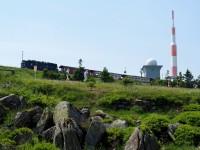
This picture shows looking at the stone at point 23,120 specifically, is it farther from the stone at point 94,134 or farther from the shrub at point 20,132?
the stone at point 94,134

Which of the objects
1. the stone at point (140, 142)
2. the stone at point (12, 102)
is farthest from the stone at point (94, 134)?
the stone at point (12, 102)

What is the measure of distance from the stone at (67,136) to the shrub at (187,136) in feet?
14.4

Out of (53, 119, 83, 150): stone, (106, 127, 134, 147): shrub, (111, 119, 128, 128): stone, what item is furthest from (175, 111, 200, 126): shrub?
(53, 119, 83, 150): stone

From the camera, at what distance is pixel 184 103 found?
31062mm

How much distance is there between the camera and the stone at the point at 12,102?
26688 millimetres

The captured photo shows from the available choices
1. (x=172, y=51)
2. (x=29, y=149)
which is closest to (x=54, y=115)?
(x=29, y=149)

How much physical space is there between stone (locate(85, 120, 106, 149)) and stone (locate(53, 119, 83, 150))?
0.37m

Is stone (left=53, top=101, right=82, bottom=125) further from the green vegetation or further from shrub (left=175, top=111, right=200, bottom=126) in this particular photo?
shrub (left=175, top=111, right=200, bottom=126)

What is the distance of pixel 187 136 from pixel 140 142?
360 cm

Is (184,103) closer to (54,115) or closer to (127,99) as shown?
(127,99)

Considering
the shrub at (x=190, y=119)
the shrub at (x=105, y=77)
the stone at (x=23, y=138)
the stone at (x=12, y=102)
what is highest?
the shrub at (x=105, y=77)

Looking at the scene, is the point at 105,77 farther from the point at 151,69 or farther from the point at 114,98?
the point at 151,69

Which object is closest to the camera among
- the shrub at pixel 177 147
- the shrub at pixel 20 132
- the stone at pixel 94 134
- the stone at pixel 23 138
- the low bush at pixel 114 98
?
the stone at pixel 23 138

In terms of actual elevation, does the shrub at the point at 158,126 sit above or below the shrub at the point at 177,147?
above
